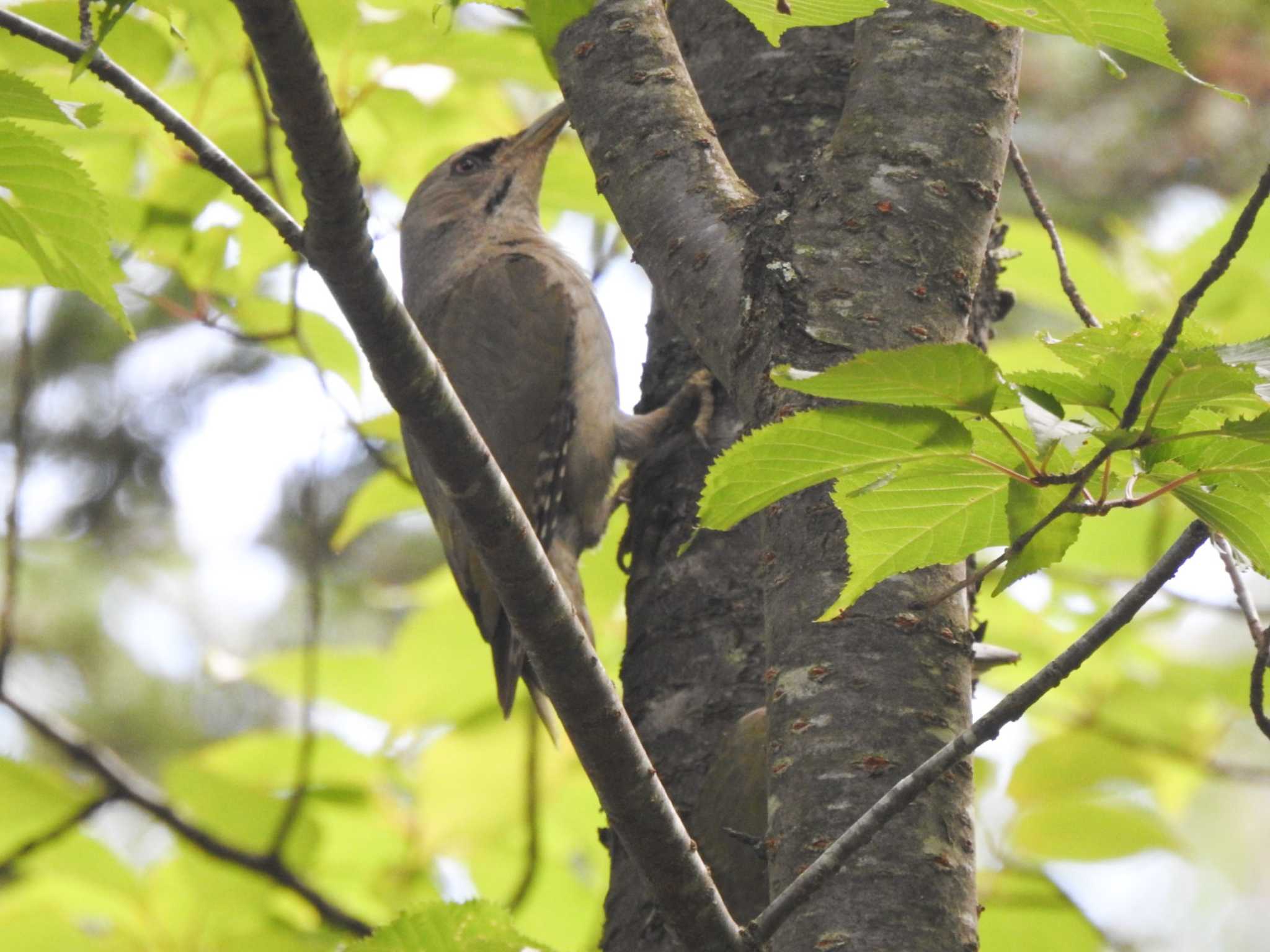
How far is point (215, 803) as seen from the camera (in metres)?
2.89

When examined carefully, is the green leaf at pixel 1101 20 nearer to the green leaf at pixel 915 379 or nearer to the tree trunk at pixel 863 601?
the green leaf at pixel 915 379

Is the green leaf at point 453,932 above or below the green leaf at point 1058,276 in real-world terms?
below

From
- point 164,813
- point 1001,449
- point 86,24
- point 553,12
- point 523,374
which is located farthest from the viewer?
point 523,374

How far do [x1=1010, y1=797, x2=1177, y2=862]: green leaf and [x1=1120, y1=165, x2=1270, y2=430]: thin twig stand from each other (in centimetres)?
219

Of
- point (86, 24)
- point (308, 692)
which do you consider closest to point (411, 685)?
point (308, 692)

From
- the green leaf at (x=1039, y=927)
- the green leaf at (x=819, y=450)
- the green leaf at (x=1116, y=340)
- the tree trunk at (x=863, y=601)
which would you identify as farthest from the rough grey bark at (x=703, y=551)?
the green leaf at (x=1116, y=340)

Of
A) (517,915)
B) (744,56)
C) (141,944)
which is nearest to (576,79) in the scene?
(744,56)

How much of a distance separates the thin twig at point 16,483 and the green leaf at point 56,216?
149 centimetres

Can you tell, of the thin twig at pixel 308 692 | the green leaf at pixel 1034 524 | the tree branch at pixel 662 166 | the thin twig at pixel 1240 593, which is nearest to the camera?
the green leaf at pixel 1034 524

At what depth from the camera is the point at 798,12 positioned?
1.17 meters

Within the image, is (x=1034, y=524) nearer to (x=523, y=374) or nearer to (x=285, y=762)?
(x=285, y=762)

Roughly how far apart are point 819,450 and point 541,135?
3.47 metres

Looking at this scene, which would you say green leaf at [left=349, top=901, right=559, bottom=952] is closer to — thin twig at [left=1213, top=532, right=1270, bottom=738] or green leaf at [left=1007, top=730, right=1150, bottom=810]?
thin twig at [left=1213, top=532, right=1270, bottom=738]

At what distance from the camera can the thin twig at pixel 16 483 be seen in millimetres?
3105
